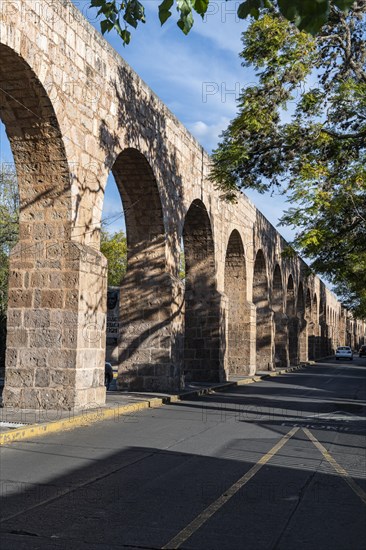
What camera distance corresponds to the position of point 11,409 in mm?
10586

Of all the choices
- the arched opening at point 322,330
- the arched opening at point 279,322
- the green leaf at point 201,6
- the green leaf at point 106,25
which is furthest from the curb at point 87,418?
the arched opening at point 322,330

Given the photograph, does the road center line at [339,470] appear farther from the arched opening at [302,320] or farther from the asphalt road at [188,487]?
the arched opening at [302,320]

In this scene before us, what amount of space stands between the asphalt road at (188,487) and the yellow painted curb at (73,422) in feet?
0.77

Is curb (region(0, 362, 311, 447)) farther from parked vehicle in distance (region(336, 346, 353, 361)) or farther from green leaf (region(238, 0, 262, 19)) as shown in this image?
parked vehicle in distance (region(336, 346, 353, 361))

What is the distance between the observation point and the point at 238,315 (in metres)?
24.7

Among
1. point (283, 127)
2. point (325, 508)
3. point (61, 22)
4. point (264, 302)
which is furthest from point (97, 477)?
point (264, 302)

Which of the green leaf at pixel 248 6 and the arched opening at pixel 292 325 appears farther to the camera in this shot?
the arched opening at pixel 292 325

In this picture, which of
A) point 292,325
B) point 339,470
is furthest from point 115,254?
point 339,470

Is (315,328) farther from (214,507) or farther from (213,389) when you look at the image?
(214,507)

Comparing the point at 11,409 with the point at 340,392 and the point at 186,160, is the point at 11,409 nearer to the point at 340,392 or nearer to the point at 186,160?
the point at 186,160

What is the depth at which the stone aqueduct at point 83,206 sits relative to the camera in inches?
418

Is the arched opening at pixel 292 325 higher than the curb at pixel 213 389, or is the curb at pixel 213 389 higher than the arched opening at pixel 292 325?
the arched opening at pixel 292 325

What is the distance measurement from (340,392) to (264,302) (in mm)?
10936

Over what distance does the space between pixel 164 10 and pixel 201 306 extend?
1676 centimetres
